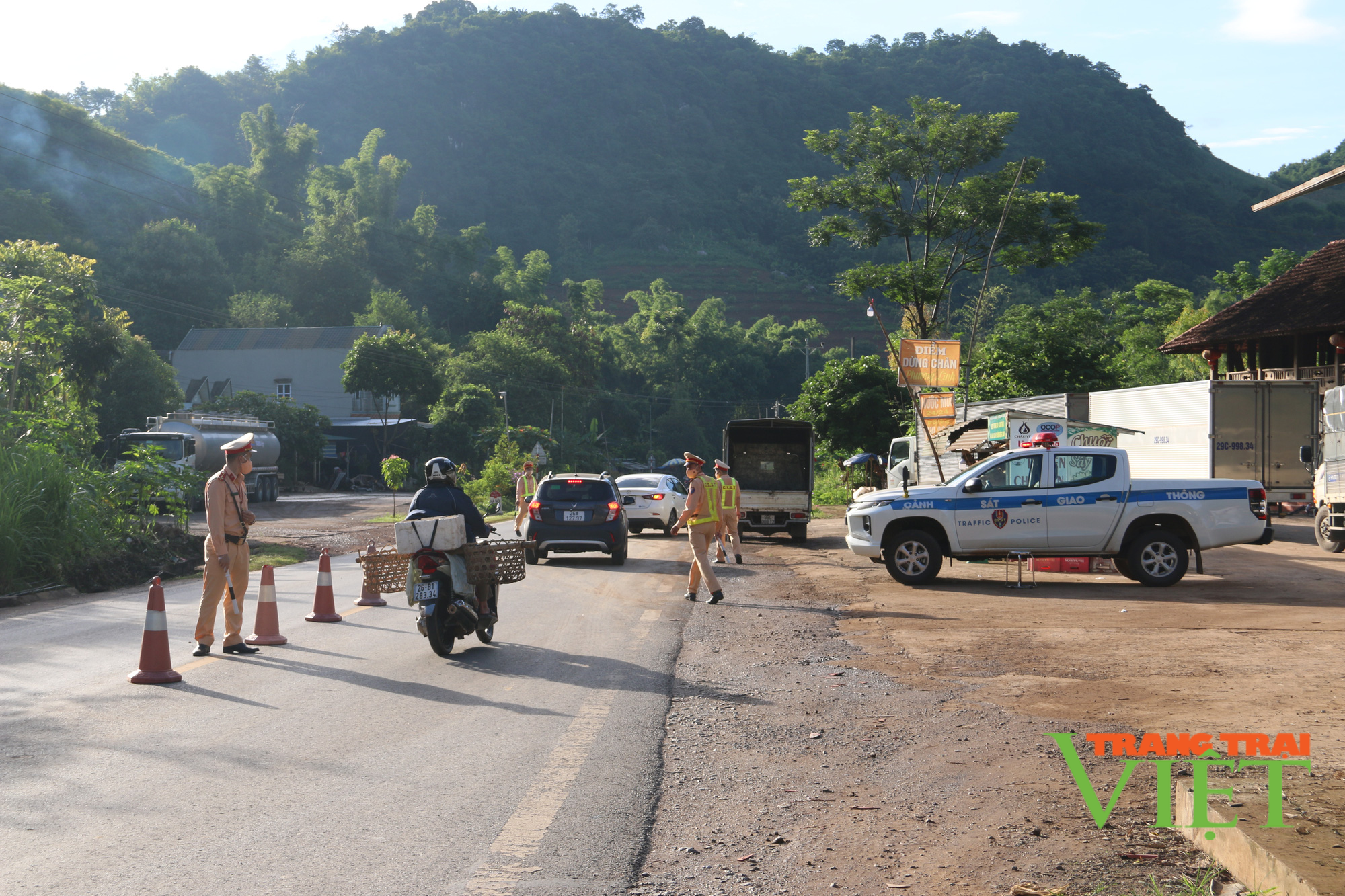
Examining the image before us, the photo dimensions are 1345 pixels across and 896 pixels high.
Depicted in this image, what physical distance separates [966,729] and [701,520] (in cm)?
700

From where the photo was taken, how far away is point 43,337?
2616 cm

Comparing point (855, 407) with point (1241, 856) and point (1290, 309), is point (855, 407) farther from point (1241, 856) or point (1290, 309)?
point (1241, 856)

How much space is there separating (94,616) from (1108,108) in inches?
6015

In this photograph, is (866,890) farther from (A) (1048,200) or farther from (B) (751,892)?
(A) (1048,200)

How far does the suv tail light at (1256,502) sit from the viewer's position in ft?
49.1

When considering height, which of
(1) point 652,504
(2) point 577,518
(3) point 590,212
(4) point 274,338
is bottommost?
(1) point 652,504

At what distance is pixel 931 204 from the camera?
38.6 metres

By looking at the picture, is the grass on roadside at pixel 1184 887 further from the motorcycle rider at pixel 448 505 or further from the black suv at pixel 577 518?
the black suv at pixel 577 518

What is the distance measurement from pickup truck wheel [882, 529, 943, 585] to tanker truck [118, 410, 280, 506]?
26911 millimetres

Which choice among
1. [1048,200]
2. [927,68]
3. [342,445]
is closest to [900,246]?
[342,445]

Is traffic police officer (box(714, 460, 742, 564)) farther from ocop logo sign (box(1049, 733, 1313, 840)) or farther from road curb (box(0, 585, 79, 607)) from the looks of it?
ocop logo sign (box(1049, 733, 1313, 840))

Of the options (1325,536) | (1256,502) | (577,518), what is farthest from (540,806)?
(1325,536)

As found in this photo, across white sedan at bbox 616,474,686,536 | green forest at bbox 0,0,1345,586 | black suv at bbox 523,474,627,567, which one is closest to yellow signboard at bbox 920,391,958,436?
green forest at bbox 0,0,1345,586

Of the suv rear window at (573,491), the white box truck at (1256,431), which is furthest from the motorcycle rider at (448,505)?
the white box truck at (1256,431)
